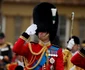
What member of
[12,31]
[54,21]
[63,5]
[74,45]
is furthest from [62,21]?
[54,21]

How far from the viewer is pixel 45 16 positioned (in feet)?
25.3

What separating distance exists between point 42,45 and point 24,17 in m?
18.7

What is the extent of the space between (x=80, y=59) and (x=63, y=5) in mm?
19643

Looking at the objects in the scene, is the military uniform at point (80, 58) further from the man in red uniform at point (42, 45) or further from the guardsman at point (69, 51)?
the guardsman at point (69, 51)

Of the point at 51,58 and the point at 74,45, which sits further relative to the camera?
the point at 74,45

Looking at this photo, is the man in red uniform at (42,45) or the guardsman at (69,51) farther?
the guardsman at (69,51)

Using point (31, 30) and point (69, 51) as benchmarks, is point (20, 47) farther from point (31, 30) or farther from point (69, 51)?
point (69, 51)

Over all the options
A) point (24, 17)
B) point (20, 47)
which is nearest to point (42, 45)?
point (20, 47)

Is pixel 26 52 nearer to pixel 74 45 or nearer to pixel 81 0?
pixel 74 45

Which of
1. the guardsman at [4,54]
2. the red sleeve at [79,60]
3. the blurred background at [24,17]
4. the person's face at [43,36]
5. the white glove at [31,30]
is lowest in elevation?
the blurred background at [24,17]

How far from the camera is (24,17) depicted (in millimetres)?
26203

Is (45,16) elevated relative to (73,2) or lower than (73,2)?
elevated

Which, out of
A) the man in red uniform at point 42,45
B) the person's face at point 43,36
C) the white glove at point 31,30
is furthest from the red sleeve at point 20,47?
the person's face at point 43,36

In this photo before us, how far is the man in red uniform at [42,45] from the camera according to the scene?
7352 mm
